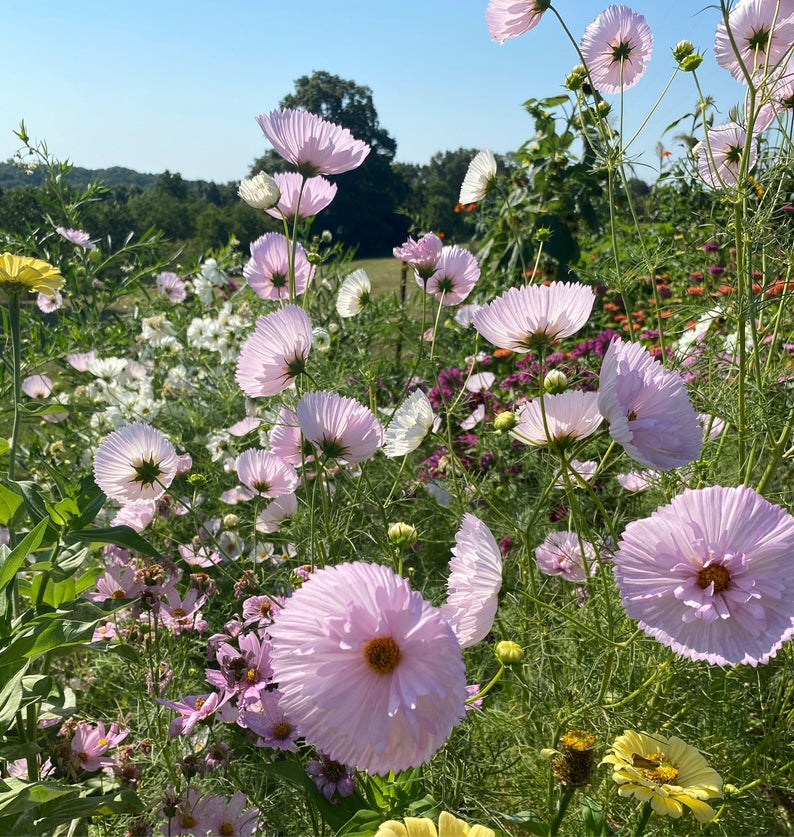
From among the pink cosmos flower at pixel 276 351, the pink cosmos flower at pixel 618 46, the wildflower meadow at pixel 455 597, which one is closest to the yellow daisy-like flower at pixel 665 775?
the wildflower meadow at pixel 455 597

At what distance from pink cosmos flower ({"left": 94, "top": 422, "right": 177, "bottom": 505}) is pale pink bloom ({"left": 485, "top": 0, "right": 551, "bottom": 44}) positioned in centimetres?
76

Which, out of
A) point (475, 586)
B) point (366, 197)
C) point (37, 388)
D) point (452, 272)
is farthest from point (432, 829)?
point (366, 197)

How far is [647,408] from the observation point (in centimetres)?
65

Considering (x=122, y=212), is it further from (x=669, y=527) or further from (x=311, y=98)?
(x=311, y=98)

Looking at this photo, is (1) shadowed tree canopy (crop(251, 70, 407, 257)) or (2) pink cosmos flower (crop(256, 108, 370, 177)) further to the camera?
(1) shadowed tree canopy (crop(251, 70, 407, 257))

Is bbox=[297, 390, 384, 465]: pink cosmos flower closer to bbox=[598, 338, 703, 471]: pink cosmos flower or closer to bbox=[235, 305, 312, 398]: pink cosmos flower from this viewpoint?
bbox=[235, 305, 312, 398]: pink cosmos flower

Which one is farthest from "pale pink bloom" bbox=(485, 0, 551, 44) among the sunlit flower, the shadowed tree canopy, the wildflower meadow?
the shadowed tree canopy

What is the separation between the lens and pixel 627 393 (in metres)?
0.62

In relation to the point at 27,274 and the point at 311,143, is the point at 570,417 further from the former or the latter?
the point at 27,274

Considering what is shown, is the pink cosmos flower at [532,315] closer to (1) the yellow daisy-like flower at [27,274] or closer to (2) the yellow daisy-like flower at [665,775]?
(2) the yellow daisy-like flower at [665,775]

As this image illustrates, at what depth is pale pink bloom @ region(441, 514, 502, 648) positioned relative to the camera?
2.01 ft

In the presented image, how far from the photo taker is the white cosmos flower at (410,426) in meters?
0.97

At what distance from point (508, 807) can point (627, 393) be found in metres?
0.57

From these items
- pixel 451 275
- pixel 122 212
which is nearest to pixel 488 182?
pixel 451 275
